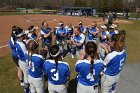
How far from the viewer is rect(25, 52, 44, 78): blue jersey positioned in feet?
22.0

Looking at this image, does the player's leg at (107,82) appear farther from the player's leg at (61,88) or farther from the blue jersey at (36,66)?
the blue jersey at (36,66)

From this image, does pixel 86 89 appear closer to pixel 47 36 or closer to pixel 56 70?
pixel 56 70

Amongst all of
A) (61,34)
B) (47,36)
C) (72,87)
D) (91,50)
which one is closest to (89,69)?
(91,50)

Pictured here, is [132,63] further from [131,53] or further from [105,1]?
[105,1]

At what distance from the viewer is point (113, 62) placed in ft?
21.6

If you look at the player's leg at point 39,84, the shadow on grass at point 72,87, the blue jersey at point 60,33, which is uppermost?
the blue jersey at point 60,33

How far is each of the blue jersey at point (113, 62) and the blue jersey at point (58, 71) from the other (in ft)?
3.56

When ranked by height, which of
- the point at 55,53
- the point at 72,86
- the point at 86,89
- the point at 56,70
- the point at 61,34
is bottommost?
the point at 72,86

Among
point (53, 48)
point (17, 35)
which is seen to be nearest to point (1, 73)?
point (17, 35)

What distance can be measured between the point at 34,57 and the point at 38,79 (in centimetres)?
67

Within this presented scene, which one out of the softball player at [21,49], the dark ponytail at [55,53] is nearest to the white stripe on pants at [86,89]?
the dark ponytail at [55,53]

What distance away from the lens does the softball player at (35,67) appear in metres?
6.70

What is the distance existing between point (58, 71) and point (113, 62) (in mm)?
1441

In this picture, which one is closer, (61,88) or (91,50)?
(91,50)
